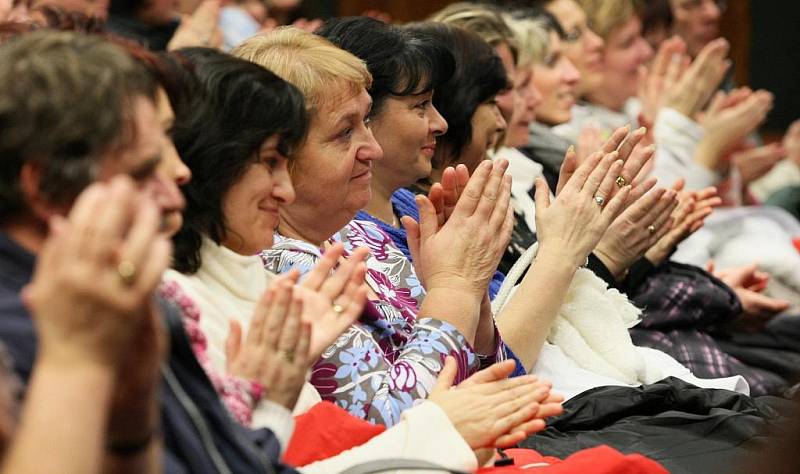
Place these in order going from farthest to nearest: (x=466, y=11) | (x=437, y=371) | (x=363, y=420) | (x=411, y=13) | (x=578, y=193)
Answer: (x=411, y=13) → (x=466, y=11) → (x=578, y=193) → (x=437, y=371) → (x=363, y=420)

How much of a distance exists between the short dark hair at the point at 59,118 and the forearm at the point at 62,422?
0.26 m

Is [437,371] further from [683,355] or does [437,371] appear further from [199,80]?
[683,355]

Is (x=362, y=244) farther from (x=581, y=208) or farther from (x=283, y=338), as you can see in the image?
(x=283, y=338)

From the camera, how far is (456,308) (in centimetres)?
208

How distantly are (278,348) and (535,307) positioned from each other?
0.93m

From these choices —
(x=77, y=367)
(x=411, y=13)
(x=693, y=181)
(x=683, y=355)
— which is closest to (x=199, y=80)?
(x=77, y=367)

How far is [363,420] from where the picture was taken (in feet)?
6.01

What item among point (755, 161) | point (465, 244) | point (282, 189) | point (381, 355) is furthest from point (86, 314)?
point (755, 161)

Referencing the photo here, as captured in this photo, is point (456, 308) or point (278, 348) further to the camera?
point (456, 308)

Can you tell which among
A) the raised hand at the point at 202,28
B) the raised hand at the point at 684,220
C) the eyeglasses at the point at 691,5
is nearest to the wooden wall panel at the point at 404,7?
the eyeglasses at the point at 691,5

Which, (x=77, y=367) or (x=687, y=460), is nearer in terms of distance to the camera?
(x=77, y=367)

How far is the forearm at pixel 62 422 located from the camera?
109 centimetres

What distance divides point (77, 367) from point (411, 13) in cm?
560

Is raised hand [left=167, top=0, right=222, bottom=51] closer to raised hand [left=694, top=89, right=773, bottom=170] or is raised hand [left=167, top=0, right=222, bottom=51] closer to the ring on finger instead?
the ring on finger
